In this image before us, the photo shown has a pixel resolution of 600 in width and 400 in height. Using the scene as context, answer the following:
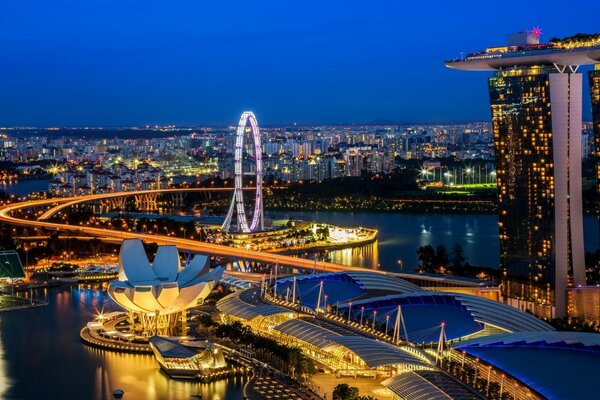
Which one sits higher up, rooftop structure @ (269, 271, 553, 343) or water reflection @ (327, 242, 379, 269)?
rooftop structure @ (269, 271, 553, 343)

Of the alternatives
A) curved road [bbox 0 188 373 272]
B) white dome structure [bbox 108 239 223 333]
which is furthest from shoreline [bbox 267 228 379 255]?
white dome structure [bbox 108 239 223 333]

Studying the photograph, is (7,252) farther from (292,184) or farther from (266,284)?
(292,184)

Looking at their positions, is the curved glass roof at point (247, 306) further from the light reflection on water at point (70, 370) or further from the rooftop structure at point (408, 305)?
the light reflection on water at point (70, 370)

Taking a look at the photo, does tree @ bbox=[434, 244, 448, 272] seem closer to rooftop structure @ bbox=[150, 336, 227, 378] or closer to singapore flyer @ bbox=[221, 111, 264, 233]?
singapore flyer @ bbox=[221, 111, 264, 233]

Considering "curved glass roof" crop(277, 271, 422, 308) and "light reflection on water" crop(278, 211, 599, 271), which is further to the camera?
"light reflection on water" crop(278, 211, 599, 271)

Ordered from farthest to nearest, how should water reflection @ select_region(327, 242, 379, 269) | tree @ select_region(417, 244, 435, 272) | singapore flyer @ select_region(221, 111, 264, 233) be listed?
singapore flyer @ select_region(221, 111, 264, 233) → water reflection @ select_region(327, 242, 379, 269) → tree @ select_region(417, 244, 435, 272)

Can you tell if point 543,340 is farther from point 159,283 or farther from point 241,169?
point 241,169

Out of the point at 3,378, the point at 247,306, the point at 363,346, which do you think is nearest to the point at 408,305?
the point at 363,346

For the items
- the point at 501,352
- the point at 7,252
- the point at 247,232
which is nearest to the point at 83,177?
the point at 247,232
